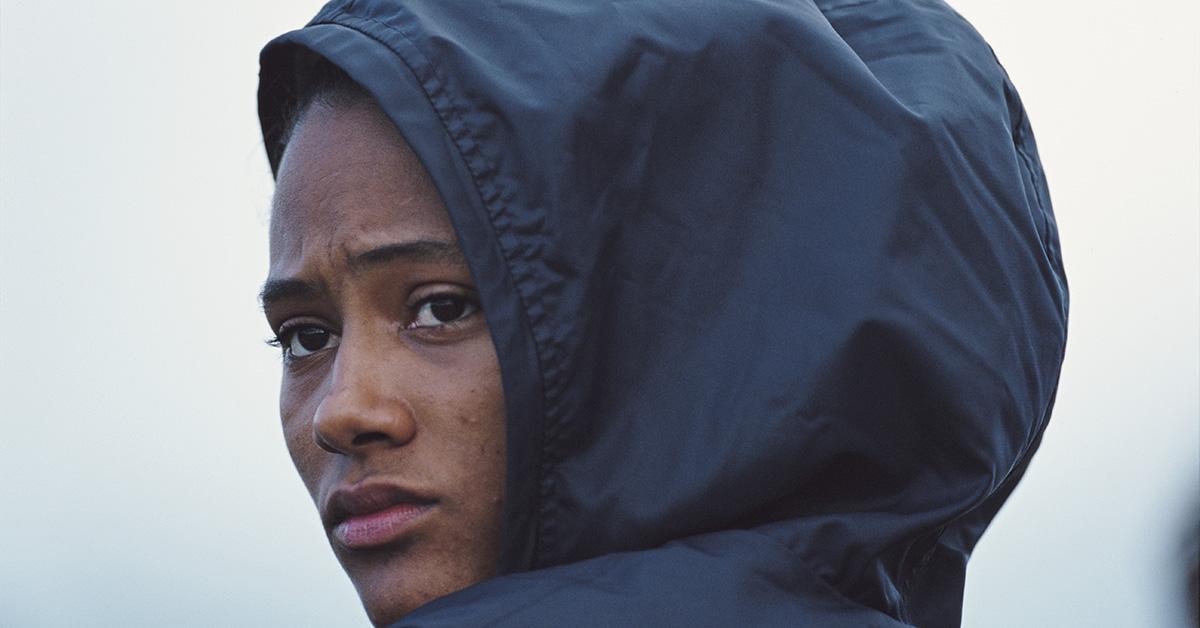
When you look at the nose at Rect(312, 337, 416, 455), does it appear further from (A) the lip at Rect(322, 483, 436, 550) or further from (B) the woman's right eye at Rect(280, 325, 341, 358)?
(B) the woman's right eye at Rect(280, 325, 341, 358)

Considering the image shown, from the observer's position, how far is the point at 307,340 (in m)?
1.94

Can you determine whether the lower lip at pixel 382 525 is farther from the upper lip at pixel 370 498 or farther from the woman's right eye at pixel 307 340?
the woman's right eye at pixel 307 340

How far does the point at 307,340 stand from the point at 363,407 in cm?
30

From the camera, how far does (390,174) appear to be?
176 centimetres

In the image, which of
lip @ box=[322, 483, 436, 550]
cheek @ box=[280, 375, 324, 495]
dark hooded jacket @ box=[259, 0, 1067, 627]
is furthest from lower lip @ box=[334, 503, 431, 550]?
cheek @ box=[280, 375, 324, 495]

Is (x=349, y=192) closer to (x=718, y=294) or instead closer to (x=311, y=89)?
(x=311, y=89)

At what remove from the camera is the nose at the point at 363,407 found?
1.66 metres

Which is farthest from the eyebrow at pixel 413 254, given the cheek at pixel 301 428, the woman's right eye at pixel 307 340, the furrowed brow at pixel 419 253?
the cheek at pixel 301 428

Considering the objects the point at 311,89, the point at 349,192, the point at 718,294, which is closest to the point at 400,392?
the point at 349,192

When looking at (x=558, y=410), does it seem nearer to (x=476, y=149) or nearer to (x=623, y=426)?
(x=623, y=426)

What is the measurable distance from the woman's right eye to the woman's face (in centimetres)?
9

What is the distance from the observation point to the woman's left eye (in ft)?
5.63

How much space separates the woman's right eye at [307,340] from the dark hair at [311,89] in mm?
273

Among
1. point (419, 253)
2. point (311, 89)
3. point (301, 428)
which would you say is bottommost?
point (301, 428)
